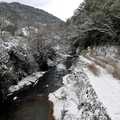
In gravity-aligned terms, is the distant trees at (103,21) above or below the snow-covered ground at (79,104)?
above

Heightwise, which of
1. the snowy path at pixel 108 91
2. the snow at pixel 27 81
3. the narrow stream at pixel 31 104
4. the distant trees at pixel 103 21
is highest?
the distant trees at pixel 103 21

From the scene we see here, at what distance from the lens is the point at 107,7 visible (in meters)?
19.3

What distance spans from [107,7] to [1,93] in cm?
1366

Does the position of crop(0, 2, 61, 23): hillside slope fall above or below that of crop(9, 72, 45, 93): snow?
above

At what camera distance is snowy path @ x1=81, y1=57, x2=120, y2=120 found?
712cm

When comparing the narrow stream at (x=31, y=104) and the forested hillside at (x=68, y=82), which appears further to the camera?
the narrow stream at (x=31, y=104)

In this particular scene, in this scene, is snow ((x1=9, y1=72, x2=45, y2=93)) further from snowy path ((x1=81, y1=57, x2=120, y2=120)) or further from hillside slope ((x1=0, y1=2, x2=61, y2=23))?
hillside slope ((x1=0, y1=2, x2=61, y2=23))

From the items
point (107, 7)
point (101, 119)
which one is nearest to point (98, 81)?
point (101, 119)

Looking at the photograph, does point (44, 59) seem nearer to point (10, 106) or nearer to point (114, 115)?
point (10, 106)

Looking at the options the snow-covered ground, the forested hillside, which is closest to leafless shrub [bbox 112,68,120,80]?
the forested hillside

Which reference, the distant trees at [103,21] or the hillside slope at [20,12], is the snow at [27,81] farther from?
the hillside slope at [20,12]

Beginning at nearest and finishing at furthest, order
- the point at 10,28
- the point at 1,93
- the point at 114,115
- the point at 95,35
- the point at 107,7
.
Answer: the point at 114,115, the point at 1,93, the point at 107,7, the point at 95,35, the point at 10,28

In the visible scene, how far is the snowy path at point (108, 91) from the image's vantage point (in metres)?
7.12

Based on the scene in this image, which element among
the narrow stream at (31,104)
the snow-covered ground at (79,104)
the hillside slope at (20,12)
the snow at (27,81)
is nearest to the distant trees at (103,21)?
the narrow stream at (31,104)
